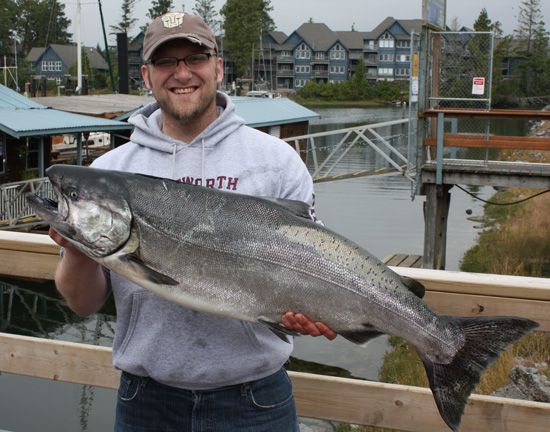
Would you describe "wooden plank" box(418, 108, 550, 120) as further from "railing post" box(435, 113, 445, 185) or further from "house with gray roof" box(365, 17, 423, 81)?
"house with gray roof" box(365, 17, 423, 81)

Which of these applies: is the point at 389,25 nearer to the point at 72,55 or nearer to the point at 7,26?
the point at 72,55

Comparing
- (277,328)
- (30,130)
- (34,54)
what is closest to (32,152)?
(30,130)

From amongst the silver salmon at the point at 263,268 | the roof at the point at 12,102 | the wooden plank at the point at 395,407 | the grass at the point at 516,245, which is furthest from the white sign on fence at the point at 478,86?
the roof at the point at 12,102

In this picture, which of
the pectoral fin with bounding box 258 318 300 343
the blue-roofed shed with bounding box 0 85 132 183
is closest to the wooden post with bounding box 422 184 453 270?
the blue-roofed shed with bounding box 0 85 132 183

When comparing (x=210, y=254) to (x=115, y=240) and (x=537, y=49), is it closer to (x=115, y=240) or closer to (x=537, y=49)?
(x=115, y=240)

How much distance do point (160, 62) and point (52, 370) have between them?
1579mm

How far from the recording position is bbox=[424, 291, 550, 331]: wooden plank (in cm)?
291

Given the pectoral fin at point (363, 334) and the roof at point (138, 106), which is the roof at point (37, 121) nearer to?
the roof at point (138, 106)

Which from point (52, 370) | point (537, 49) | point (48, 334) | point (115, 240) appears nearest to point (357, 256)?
point (115, 240)

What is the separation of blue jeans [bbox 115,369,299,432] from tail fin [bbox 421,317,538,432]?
Result: 546 mm

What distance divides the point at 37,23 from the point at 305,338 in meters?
111

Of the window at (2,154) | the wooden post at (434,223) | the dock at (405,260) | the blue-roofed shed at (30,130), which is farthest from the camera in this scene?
the window at (2,154)

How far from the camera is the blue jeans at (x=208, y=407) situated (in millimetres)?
2604

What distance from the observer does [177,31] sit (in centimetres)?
269
